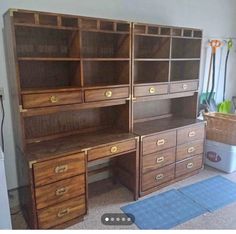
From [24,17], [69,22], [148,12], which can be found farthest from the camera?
[148,12]

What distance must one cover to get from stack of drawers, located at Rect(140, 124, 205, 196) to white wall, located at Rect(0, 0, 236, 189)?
130 centimetres

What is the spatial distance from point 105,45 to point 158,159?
1.32 meters

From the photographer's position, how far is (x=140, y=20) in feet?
8.60

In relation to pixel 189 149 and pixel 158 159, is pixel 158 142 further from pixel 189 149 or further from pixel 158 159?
pixel 189 149

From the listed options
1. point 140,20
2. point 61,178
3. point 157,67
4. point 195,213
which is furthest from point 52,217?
point 140,20

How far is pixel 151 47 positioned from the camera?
2.71 metres

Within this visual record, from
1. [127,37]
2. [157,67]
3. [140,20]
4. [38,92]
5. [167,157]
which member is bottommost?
[167,157]

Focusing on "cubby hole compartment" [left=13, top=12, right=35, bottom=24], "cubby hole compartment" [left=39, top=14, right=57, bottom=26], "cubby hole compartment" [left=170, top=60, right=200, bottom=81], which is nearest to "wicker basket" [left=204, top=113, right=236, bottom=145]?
"cubby hole compartment" [left=170, top=60, right=200, bottom=81]

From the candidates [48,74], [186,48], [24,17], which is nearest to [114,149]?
[48,74]

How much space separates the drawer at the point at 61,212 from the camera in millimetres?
1897

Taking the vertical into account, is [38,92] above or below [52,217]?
above

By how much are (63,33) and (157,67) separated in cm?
111
